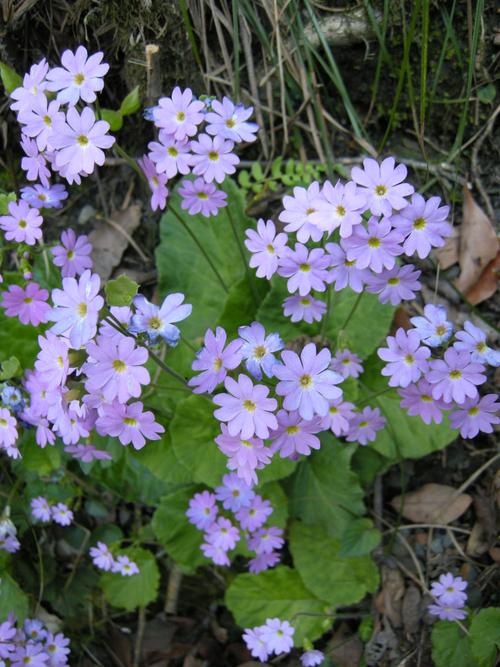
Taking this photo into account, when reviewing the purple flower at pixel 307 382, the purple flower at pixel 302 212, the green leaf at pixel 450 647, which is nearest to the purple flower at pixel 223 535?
the green leaf at pixel 450 647

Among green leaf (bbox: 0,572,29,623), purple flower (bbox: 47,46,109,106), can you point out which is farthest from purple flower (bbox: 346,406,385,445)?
green leaf (bbox: 0,572,29,623)

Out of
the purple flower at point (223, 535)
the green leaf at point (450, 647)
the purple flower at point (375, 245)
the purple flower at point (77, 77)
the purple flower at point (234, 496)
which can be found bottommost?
the green leaf at point (450, 647)

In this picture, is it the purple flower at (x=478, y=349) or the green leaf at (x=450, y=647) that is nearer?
the purple flower at (x=478, y=349)

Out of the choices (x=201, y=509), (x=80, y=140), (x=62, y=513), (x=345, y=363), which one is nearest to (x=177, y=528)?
(x=201, y=509)

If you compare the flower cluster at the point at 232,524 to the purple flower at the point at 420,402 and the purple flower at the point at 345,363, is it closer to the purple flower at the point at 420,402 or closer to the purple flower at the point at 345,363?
the purple flower at the point at 345,363

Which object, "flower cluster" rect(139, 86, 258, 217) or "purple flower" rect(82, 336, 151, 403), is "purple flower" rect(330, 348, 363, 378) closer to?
"flower cluster" rect(139, 86, 258, 217)
